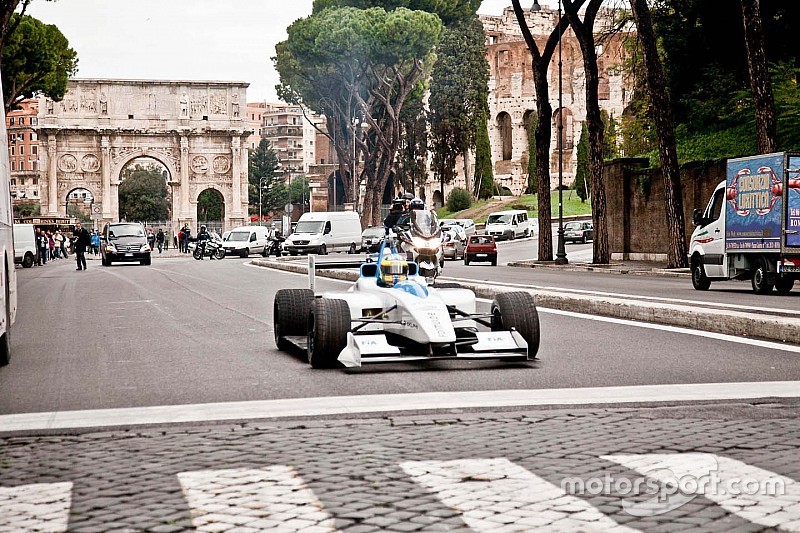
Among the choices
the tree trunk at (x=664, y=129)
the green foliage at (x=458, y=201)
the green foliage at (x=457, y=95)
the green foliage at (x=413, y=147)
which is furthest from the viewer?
the green foliage at (x=458, y=201)

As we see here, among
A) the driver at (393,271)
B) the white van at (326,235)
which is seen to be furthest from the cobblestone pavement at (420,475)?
the white van at (326,235)

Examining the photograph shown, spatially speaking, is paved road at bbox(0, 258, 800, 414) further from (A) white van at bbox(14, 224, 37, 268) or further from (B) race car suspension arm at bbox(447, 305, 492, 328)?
(A) white van at bbox(14, 224, 37, 268)

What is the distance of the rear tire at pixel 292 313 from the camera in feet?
39.7

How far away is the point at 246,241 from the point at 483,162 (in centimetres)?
3573

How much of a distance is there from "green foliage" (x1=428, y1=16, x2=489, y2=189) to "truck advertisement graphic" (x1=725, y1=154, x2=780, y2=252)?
227 feet

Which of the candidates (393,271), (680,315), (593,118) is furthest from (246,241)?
(393,271)

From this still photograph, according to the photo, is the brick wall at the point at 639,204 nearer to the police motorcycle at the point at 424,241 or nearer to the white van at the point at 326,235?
the police motorcycle at the point at 424,241

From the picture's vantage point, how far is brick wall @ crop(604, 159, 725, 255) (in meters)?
37.9

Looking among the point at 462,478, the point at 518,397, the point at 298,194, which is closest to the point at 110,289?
the point at 518,397

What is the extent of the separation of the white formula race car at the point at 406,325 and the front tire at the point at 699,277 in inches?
556

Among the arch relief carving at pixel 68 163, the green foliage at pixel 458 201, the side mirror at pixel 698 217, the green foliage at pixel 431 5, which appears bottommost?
the side mirror at pixel 698 217

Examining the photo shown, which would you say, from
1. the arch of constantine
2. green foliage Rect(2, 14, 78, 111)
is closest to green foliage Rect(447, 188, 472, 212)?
the arch of constantine

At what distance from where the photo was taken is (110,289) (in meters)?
26.9

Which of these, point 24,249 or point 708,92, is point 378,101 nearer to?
point 24,249
